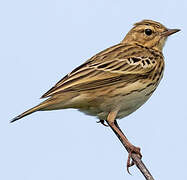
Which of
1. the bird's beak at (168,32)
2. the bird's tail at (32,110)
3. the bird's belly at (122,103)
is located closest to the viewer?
the bird's tail at (32,110)

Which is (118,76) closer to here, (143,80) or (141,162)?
(143,80)

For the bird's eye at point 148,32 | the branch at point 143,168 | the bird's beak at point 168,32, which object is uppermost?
the bird's eye at point 148,32

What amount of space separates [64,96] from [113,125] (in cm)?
109

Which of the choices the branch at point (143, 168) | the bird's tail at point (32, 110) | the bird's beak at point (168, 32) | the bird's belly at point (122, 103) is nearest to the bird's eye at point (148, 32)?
the bird's beak at point (168, 32)

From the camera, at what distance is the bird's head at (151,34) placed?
365 inches

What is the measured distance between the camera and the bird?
25.9 ft

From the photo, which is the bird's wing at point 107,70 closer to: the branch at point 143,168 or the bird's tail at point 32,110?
the bird's tail at point 32,110

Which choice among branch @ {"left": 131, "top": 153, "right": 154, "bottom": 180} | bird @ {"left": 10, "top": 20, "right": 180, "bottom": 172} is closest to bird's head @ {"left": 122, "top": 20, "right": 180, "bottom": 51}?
bird @ {"left": 10, "top": 20, "right": 180, "bottom": 172}

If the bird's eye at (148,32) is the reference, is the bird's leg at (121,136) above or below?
below

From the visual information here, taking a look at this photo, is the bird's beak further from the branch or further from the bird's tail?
the bird's tail

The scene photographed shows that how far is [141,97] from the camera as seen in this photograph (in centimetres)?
837

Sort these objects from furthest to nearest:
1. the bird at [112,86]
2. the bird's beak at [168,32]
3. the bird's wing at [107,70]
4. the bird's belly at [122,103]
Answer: the bird's beak at [168,32] < the bird's belly at [122,103] < the bird's wing at [107,70] < the bird at [112,86]

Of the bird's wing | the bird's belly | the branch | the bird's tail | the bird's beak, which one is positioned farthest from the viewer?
the bird's beak

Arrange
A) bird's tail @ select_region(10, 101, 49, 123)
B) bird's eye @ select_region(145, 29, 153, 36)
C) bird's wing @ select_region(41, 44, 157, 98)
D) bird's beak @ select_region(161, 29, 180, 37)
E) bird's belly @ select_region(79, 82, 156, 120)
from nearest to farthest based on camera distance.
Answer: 1. bird's tail @ select_region(10, 101, 49, 123)
2. bird's wing @ select_region(41, 44, 157, 98)
3. bird's belly @ select_region(79, 82, 156, 120)
4. bird's beak @ select_region(161, 29, 180, 37)
5. bird's eye @ select_region(145, 29, 153, 36)
